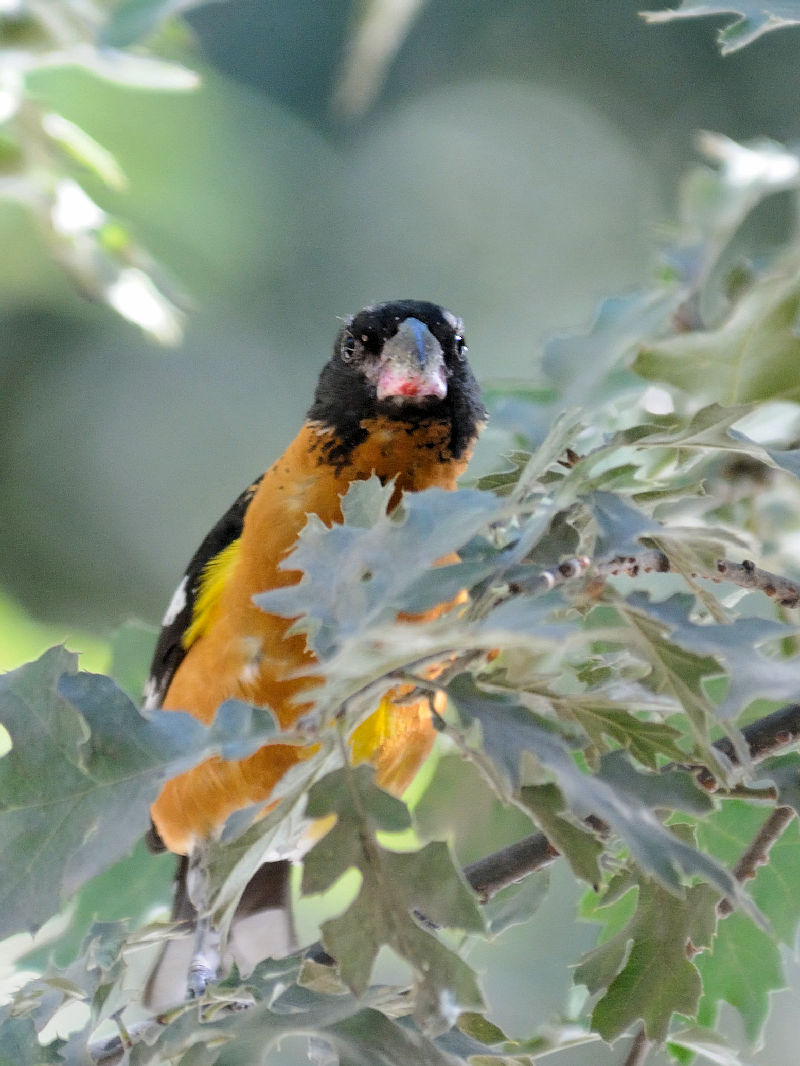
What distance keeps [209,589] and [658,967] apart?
1722 mm

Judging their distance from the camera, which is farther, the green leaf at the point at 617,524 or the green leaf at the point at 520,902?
the green leaf at the point at 520,902

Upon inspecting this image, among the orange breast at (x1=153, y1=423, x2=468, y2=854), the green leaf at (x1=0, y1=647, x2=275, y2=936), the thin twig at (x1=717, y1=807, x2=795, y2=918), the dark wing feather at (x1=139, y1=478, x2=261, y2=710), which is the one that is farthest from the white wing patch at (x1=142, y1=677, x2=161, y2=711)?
the green leaf at (x1=0, y1=647, x2=275, y2=936)

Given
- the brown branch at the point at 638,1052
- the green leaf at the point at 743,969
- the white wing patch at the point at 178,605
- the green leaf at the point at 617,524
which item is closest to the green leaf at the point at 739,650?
the green leaf at the point at 617,524

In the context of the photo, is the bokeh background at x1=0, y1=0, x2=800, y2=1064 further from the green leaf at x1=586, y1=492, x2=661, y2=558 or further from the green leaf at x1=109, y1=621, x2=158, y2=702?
the green leaf at x1=586, y1=492, x2=661, y2=558

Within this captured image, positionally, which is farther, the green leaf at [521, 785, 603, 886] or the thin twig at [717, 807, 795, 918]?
the thin twig at [717, 807, 795, 918]

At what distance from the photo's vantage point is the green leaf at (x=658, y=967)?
136cm

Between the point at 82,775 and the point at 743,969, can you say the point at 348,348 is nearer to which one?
the point at 743,969

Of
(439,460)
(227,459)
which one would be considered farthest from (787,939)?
(227,459)

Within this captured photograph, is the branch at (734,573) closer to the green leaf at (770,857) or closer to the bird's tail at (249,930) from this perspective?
the green leaf at (770,857)

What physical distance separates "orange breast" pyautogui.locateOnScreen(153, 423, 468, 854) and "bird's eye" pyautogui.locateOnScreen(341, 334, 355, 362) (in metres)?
0.21

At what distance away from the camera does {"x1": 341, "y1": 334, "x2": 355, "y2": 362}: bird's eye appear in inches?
112

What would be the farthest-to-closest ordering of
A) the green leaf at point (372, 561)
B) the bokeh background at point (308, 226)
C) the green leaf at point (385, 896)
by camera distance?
1. the bokeh background at point (308, 226)
2. the green leaf at point (385, 896)
3. the green leaf at point (372, 561)

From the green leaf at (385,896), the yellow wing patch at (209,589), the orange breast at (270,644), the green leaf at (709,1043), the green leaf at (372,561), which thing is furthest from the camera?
the yellow wing patch at (209,589)

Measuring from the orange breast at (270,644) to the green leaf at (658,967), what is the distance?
99 centimetres
